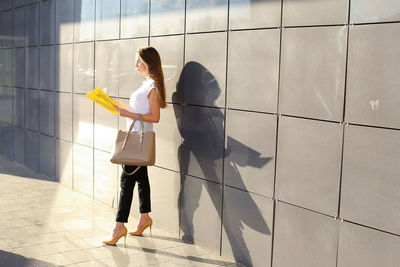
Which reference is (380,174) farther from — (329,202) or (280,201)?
(280,201)

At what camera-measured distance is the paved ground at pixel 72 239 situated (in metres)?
4.96

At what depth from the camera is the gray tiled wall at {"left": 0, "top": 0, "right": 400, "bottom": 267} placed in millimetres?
3727

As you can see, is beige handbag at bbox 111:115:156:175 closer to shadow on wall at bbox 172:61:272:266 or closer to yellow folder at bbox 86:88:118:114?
yellow folder at bbox 86:88:118:114

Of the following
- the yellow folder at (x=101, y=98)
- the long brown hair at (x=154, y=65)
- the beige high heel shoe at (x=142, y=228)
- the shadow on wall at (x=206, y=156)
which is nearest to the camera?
the shadow on wall at (x=206, y=156)

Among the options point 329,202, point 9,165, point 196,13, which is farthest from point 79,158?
point 329,202

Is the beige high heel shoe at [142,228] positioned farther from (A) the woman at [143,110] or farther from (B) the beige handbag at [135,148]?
(B) the beige handbag at [135,148]

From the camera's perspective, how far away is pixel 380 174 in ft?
12.1

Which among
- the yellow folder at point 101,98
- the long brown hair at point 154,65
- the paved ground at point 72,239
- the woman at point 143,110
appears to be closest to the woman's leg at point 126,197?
the woman at point 143,110

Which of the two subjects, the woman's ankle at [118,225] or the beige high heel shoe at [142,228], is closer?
the woman's ankle at [118,225]

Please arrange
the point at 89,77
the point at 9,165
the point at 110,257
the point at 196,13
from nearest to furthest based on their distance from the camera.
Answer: the point at 110,257, the point at 196,13, the point at 89,77, the point at 9,165

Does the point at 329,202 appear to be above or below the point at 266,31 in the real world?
below

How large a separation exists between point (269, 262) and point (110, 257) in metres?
1.42

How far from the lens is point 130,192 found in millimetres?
A: 5559

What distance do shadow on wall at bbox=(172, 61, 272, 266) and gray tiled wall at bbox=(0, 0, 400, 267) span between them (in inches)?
0.6
